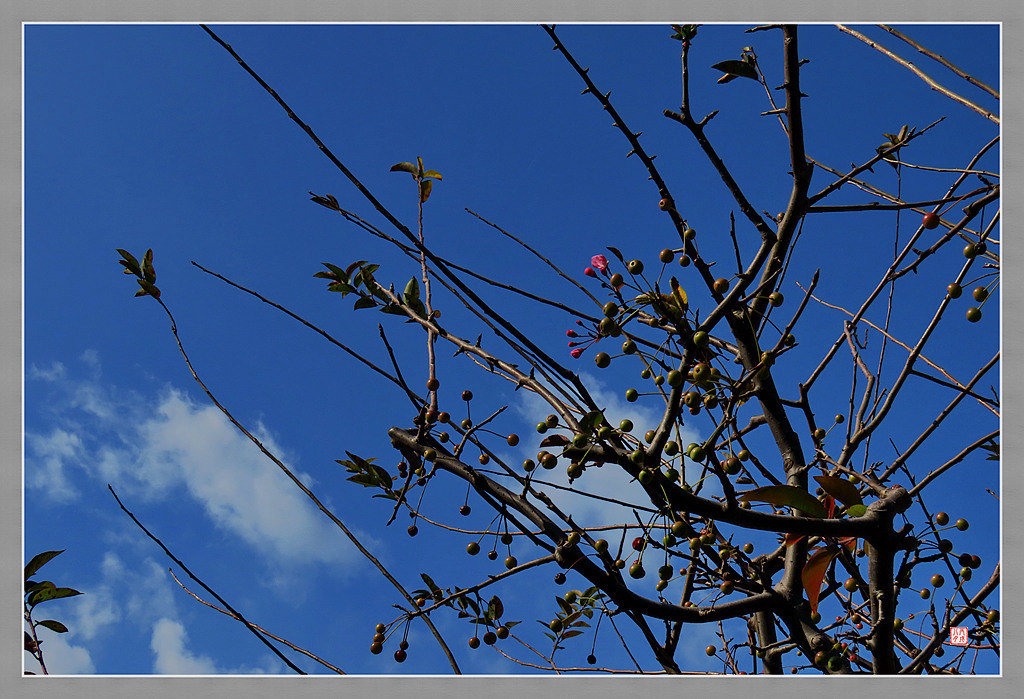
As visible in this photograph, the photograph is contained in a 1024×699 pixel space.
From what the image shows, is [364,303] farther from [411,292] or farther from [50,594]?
[50,594]

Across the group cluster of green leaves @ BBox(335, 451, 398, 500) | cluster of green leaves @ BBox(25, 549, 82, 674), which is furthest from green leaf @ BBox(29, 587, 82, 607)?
cluster of green leaves @ BBox(335, 451, 398, 500)

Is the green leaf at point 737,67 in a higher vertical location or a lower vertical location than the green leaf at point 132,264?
higher

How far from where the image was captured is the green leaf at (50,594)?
1.18 m

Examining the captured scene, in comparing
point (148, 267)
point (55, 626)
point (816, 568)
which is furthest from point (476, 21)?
point (55, 626)

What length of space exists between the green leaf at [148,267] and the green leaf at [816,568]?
4.63ft

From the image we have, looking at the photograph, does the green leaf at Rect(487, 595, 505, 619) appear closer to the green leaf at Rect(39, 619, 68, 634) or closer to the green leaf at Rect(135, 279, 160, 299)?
the green leaf at Rect(39, 619, 68, 634)

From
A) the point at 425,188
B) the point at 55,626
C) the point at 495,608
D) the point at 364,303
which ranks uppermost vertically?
the point at 425,188

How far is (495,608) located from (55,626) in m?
0.83

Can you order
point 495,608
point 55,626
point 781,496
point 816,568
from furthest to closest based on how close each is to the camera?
point 495,608
point 55,626
point 816,568
point 781,496

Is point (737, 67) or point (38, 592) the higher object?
point (737, 67)

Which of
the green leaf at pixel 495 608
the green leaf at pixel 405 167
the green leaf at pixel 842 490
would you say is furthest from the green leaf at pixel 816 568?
the green leaf at pixel 405 167

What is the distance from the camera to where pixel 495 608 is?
1382mm

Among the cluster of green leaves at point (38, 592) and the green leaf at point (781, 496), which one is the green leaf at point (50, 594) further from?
the green leaf at point (781, 496)

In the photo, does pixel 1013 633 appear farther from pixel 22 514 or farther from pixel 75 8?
pixel 75 8
